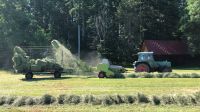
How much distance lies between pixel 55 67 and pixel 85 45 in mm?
34010

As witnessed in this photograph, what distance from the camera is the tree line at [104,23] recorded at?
55.0m

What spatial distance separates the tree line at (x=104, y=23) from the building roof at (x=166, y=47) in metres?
1.28

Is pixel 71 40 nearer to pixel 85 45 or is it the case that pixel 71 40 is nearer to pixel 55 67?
pixel 85 45

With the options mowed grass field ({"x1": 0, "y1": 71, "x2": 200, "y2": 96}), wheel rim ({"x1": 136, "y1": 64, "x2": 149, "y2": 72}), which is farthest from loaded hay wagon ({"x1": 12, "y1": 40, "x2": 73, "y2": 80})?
mowed grass field ({"x1": 0, "y1": 71, "x2": 200, "y2": 96})

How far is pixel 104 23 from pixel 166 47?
32.8 feet

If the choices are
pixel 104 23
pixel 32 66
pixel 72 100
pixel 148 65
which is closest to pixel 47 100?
pixel 72 100

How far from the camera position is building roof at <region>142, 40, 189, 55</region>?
57469mm

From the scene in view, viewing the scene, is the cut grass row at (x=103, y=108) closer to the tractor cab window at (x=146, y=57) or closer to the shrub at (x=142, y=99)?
the shrub at (x=142, y=99)

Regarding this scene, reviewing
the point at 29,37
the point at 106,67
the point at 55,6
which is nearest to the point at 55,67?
the point at 106,67


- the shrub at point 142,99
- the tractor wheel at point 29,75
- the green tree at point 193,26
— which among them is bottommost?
the tractor wheel at point 29,75

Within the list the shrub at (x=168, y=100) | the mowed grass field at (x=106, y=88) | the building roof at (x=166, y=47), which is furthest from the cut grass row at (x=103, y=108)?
the building roof at (x=166, y=47)

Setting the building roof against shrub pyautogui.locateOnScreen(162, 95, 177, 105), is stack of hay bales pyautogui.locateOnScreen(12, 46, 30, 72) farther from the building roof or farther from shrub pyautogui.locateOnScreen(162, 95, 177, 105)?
the building roof

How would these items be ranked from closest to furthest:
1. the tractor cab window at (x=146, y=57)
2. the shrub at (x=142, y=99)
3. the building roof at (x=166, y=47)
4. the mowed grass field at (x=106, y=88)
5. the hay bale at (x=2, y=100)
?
the shrub at (x=142, y=99), the hay bale at (x=2, y=100), the mowed grass field at (x=106, y=88), the tractor cab window at (x=146, y=57), the building roof at (x=166, y=47)

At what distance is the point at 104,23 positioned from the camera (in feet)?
209
